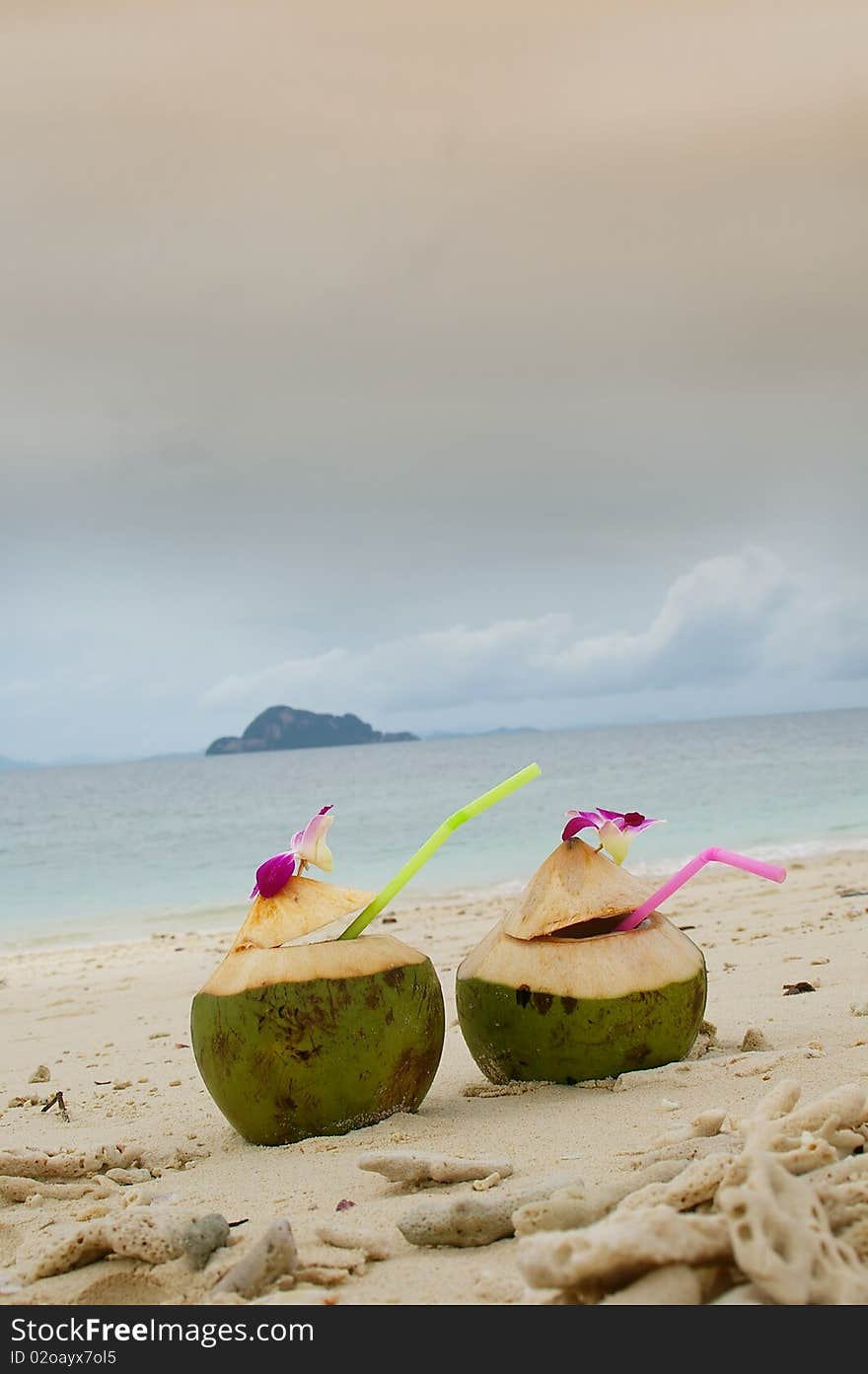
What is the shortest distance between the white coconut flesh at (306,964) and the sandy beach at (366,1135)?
1.26 ft

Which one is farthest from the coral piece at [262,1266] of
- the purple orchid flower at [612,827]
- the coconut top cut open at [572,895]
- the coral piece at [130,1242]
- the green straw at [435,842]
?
the purple orchid flower at [612,827]

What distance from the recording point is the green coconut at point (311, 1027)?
2.73 metres

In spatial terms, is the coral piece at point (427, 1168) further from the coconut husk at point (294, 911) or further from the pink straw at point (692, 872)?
the pink straw at point (692, 872)

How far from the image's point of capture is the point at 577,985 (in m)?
2.96

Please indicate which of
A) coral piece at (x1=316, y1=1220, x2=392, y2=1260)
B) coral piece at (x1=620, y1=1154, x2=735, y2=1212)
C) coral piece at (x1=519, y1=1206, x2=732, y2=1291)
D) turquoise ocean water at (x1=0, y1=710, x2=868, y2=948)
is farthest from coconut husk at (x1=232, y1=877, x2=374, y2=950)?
turquoise ocean water at (x1=0, y1=710, x2=868, y2=948)

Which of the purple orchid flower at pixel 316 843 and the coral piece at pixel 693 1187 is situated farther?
the purple orchid flower at pixel 316 843

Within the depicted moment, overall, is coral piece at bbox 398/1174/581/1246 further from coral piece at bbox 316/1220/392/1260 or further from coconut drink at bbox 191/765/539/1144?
coconut drink at bbox 191/765/539/1144

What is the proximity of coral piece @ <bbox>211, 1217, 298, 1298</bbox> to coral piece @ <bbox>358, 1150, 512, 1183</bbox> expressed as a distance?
38cm

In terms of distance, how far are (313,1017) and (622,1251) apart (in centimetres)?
127

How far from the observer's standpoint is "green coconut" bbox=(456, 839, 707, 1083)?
2.98 meters

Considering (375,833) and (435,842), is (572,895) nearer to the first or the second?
(435,842)

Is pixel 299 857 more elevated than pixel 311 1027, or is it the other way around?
Result: pixel 299 857

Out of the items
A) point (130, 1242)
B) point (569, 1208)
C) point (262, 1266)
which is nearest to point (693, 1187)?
point (569, 1208)
